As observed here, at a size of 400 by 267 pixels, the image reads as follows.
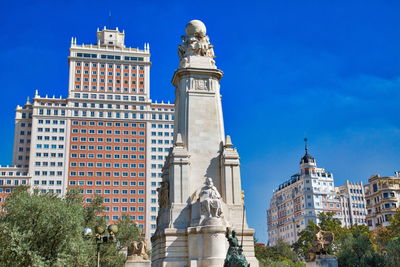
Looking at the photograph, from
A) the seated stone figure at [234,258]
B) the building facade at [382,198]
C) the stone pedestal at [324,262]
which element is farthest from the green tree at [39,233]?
the building facade at [382,198]

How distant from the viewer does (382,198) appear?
306 ft

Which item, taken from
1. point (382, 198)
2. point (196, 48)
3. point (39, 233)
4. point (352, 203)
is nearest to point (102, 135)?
point (382, 198)

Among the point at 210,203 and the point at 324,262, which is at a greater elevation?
the point at 210,203

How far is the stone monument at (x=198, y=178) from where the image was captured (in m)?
28.6

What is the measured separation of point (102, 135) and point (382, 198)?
6133 cm

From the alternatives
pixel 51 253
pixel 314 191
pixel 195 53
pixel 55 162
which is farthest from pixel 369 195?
pixel 51 253

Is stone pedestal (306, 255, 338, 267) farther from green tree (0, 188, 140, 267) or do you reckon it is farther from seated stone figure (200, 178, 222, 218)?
green tree (0, 188, 140, 267)

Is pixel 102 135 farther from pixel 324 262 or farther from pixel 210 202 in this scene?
pixel 210 202

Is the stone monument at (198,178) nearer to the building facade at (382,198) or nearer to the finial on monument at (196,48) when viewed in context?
the finial on monument at (196,48)

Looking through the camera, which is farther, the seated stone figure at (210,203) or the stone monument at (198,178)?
the seated stone figure at (210,203)

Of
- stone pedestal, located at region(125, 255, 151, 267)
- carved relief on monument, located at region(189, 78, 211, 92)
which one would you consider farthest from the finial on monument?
stone pedestal, located at region(125, 255, 151, 267)

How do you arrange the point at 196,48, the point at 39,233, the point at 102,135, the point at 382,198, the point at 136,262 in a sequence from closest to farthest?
1. the point at 39,233
2. the point at 136,262
3. the point at 196,48
4. the point at 382,198
5. the point at 102,135

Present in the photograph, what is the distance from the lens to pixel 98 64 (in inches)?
4547

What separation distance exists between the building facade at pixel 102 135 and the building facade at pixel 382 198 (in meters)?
45.2
